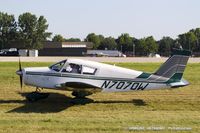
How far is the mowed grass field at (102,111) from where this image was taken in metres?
11.5

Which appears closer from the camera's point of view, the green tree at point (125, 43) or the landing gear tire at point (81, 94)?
the landing gear tire at point (81, 94)

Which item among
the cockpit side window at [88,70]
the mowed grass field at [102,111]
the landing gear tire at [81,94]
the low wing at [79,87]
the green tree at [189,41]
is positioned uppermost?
the green tree at [189,41]

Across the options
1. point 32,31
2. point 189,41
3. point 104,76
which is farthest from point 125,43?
point 104,76

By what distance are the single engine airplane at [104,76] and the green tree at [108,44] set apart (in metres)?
150

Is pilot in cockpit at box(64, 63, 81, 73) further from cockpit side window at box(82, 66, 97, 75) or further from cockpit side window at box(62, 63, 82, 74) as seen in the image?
cockpit side window at box(82, 66, 97, 75)

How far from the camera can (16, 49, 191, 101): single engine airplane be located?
1598 cm

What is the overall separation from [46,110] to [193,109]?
17.3 ft

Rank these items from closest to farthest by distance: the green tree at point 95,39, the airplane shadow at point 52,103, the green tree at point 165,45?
the airplane shadow at point 52,103
the green tree at point 165,45
the green tree at point 95,39

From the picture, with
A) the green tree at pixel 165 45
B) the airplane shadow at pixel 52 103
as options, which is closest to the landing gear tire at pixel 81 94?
the airplane shadow at pixel 52 103

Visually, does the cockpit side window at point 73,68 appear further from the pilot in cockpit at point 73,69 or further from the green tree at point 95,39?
the green tree at point 95,39

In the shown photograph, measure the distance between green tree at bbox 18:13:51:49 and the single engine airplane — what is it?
354 feet

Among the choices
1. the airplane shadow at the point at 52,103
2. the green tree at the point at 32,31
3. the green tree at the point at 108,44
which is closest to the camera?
the airplane shadow at the point at 52,103

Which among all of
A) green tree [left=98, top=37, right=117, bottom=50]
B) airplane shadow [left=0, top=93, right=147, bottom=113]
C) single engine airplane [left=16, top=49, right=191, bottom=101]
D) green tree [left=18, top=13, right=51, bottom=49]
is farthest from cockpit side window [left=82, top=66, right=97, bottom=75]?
green tree [left=98, top=37, right=117, bottom=50]

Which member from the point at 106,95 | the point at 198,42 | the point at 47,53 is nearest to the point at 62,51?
the point at 47,53
